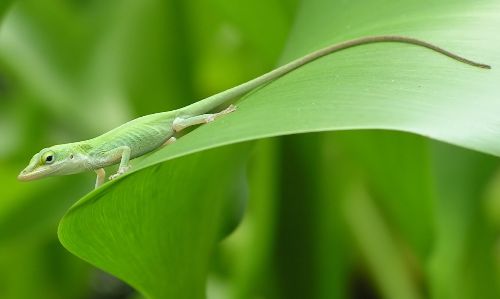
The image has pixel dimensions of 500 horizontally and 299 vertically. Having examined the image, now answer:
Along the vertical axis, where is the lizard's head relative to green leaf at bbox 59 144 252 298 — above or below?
above

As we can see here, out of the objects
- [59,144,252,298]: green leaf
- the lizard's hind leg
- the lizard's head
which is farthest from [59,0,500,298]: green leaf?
the lizard's head

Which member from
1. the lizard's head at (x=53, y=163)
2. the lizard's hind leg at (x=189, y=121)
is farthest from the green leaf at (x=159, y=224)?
the lizard's head at (x=53, y=163)

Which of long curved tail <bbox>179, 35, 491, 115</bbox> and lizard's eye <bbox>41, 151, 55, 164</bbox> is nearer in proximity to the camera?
long curved tail <bbox>179, 35, 491, 115</bbox>

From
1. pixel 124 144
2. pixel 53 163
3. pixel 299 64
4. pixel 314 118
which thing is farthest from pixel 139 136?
Result: pixel 314 118

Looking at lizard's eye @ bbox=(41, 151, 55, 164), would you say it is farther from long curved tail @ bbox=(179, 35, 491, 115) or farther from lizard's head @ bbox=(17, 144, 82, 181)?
long curved tail @ bbox=(179, 35, 491, 115)

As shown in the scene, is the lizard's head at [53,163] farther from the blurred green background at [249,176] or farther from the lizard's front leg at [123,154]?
the blurred green background at [249,176]

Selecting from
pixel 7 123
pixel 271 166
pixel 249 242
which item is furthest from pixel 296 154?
pixel 7 123

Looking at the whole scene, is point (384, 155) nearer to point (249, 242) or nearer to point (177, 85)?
point (249, 242)

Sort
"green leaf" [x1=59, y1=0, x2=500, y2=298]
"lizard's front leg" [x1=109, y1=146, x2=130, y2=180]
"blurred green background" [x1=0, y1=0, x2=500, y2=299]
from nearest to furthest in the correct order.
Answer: "green leaf" [x1=59, y1=0, x2=500, y2=298] → "lizard's front leg" [x1=109, y1=146, x2=130, y2=180] → "blurred green background" [x1=0, y1=0, x2=500, y2=299]
